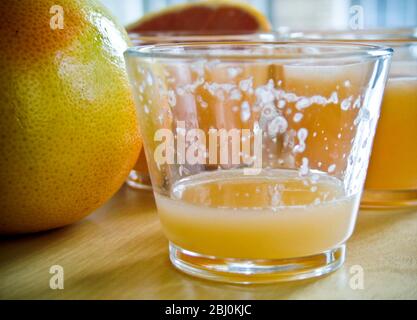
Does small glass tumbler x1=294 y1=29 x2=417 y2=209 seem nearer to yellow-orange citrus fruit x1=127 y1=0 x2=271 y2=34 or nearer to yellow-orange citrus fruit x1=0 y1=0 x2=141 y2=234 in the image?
yellow-orange citrus fruit x1=0 y1=0 x2=141 y2=234

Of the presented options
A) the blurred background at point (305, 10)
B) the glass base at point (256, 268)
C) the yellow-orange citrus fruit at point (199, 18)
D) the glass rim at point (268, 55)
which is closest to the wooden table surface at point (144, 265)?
the glass base at point (256, 268)

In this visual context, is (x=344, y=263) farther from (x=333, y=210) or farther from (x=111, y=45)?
(x=111, y=45)

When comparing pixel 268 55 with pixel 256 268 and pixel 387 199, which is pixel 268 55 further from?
pixel 387 199

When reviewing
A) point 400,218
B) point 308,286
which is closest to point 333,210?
point 308,286

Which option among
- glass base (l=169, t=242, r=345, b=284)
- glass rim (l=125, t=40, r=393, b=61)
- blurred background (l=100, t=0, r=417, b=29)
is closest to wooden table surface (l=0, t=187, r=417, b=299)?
glass base (l=169, t=242, r=345, b=284)

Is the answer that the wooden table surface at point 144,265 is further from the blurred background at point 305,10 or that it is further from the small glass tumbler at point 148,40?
the blurred background at point 305,10

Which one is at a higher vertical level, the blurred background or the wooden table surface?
the wooden table surface

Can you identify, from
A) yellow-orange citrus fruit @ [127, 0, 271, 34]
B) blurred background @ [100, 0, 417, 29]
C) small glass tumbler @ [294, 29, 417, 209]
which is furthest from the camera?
blurred background @ [100, 0, 417, 29]
